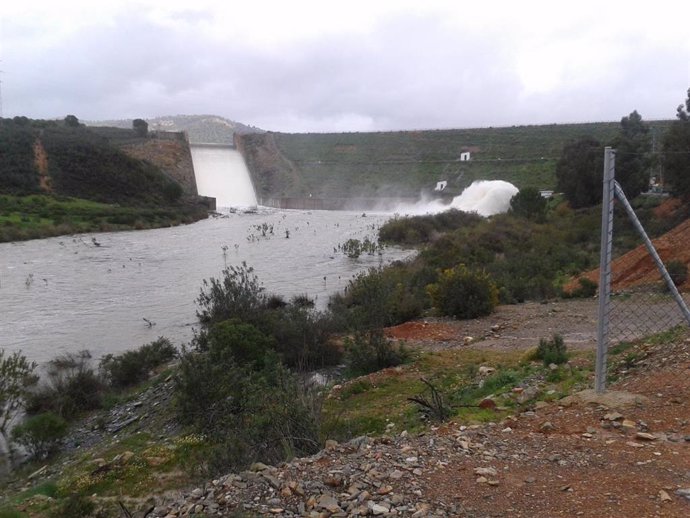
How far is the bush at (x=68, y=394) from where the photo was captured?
12289mm

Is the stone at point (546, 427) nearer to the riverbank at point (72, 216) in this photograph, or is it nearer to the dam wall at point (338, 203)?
the riverbank at point (72, 216)

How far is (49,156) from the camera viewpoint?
193 ft

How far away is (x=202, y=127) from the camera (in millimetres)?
117125

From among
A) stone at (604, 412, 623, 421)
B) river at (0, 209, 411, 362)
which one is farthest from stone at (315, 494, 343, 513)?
river at (0, 209, 411, 362)

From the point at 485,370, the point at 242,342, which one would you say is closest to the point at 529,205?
the point at 242,342

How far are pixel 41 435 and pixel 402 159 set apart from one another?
6983 cm

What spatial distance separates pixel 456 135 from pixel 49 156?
1851 inches

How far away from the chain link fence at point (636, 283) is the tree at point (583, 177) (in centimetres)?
1573

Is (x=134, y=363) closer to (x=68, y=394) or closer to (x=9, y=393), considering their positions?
(x=68, y=394)

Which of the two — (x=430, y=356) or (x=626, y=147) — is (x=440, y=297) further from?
(x=626, y=147)

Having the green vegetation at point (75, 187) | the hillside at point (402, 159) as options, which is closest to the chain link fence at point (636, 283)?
the green vegetation at point (75, 187)

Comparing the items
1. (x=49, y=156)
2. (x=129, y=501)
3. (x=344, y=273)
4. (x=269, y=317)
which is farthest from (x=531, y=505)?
(x=49, y=156)

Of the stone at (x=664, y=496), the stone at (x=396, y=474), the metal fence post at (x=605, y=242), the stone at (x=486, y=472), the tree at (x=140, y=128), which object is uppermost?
the tree at (x=140, y=128)

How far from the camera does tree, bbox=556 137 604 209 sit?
3628 cm
